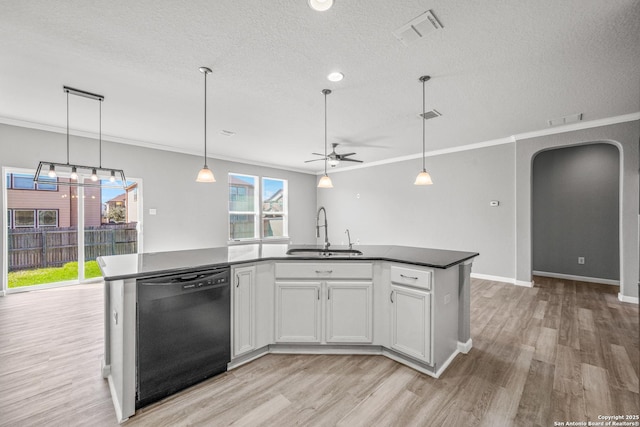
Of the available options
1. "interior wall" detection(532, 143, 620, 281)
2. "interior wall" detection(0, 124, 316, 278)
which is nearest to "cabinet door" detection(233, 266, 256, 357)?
"interior wall" detection(0, 124, 316, 278)

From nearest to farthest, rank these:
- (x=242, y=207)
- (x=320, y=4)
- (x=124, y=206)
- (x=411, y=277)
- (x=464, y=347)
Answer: (x=320, y=4) < (x=411, y=277) < (x=464, y=347) < (x=124, y=206) < (x=242, y=207)

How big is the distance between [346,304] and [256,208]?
17.9 ft

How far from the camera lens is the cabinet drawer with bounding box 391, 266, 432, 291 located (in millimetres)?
2156

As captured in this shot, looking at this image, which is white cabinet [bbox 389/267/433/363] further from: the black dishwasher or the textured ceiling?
the textured ceiling

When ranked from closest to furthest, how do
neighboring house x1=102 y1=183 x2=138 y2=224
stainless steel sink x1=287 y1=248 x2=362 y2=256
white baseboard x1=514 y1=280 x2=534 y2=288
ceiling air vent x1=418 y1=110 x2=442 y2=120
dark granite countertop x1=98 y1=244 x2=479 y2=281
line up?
dark granite countertop x1=98 y1=244 x2=479 y2=281 → stainless steel sink x1=287 y1=248 x2=362 y2=256 → ceiling air vent x1=418 y1=110 x2=442 y2=120 → white baseboard x1=514 y1=280 x2=534 y2=288 → neighboring house x1=102 y1=183 x2=138 y2=224

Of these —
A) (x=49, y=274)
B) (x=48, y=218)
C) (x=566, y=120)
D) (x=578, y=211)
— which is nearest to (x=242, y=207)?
(x=48, y=218)

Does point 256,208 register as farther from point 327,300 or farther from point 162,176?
point 327,300

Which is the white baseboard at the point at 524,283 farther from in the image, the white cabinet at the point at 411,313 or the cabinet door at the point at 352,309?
Answer: the cabinet door at the point at 352,309

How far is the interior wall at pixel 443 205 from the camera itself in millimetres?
5131

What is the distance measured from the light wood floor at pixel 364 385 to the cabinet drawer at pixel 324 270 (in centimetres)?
72

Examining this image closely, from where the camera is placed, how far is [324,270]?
96.6 inches

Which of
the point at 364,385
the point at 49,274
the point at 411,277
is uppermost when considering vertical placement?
the point at 411,277

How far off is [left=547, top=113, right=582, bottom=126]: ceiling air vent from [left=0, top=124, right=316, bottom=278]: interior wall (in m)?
6.02

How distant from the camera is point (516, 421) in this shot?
66.6 inches
